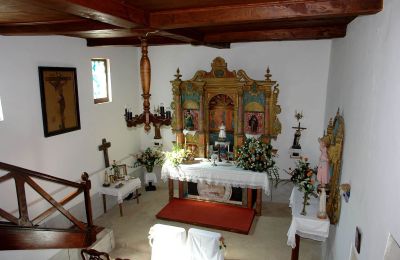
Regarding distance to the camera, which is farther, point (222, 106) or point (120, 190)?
point (222, 106)

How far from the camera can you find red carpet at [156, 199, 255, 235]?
712 centimetres

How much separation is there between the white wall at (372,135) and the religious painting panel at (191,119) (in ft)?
15.0

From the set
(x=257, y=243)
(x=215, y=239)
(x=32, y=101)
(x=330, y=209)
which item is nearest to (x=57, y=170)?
(x=32, y=101)

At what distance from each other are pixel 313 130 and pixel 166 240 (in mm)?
4734

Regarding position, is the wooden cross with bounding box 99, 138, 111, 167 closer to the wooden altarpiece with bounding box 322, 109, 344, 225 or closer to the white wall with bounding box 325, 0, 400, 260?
the wooden altarpiece with bounding box 322, 109, 344, 225

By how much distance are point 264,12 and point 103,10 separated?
162 centimetres

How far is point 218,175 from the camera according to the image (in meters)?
7.72

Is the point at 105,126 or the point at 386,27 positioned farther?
the point at 105,126

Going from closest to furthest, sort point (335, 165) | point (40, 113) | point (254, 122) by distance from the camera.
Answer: point (335, 165), point (40, 113), point (254, 122)

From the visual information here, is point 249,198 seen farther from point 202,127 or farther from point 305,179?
point 305,179

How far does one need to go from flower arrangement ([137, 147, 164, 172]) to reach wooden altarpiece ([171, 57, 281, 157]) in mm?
773

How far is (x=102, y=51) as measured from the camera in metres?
7.68

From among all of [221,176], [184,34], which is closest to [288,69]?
[221,176]

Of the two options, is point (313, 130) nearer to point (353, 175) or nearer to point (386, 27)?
point (353, 175)
